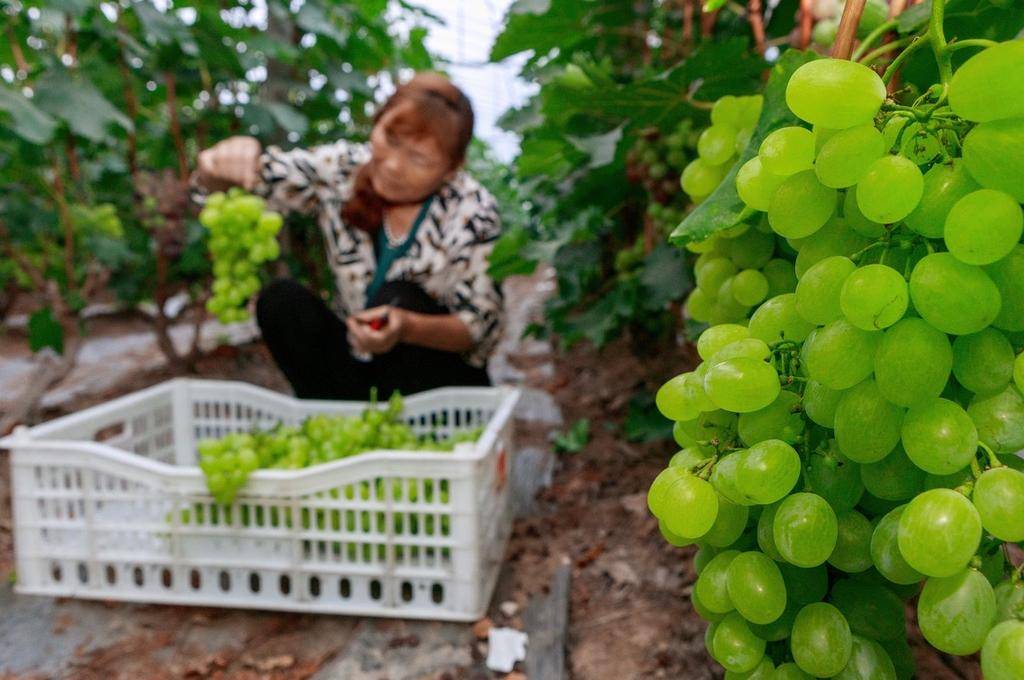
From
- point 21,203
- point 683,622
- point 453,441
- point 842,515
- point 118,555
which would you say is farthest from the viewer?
point 21,203

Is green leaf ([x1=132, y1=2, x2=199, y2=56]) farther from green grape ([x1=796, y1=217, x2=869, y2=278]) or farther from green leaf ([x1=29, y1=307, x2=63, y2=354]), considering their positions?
green grape ([x1=796, y1=217, x2=869, y2=278])

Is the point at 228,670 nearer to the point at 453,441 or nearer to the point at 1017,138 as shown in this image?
the point at 453,441

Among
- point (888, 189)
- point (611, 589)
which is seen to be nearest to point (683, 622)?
point (611, 589)

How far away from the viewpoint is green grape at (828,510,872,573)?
0.45 m

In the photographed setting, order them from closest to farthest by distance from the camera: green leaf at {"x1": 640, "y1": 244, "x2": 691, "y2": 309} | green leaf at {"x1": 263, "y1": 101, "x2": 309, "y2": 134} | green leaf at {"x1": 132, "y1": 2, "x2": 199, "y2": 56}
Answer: green leaf at {"x1": 640, "y1": 244, "x2": 691, "y2": 309} → green leaf at {"x1": 132, "y1": 2, "x2": 199, "y2": 56} → green leaf at {"x1": 263, "y1": 101, "x2": 309, "y2": 134}

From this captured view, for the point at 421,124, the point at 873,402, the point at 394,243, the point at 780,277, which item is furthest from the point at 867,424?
the point at 394,243

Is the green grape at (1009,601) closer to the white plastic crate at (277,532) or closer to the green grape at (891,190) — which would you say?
the green grape at (891,190)

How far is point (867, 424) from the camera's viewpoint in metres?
0.41


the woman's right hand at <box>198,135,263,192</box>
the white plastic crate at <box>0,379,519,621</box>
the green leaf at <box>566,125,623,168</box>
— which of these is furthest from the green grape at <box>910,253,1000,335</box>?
the woman's right hand at <box>198,135,263,192</box>

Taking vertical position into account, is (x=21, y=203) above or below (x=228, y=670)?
above

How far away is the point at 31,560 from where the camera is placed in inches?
60.9

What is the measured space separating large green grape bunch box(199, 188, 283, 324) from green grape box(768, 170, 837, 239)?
150 centimetres

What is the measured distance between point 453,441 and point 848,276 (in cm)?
134

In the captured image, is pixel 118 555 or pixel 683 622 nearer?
pixel 683 622
